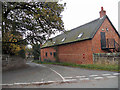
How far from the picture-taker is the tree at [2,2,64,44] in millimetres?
9453

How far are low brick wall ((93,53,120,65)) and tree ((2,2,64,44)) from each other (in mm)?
6366

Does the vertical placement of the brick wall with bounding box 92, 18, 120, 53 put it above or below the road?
above

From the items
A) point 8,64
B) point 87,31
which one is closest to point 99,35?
point 87,31

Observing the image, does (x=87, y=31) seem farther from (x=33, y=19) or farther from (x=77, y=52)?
(x=33, y=19)

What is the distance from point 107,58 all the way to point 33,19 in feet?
31.7

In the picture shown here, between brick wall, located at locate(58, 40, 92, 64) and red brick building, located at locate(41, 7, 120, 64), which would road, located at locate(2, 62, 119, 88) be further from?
brick wall, located at locate(58, 40, 92, 64)

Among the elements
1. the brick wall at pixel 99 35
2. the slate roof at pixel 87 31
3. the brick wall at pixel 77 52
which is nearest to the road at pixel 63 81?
the slate roof at pixel 87 31

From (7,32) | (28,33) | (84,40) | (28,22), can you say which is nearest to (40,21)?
(28,22)

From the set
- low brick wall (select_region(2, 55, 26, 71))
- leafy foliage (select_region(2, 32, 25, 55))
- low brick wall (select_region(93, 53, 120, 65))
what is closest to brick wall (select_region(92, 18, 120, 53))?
low brick wall (select_region(93, 53, 120, 65))

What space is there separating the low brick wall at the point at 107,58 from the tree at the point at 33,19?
6366 millimetres

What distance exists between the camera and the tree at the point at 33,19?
945 cm

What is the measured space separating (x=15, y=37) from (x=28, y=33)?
156 cm

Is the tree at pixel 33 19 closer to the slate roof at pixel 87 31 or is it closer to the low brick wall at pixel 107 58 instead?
the slate roof at pixel 87 31

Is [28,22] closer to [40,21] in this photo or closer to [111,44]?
[40,21]
